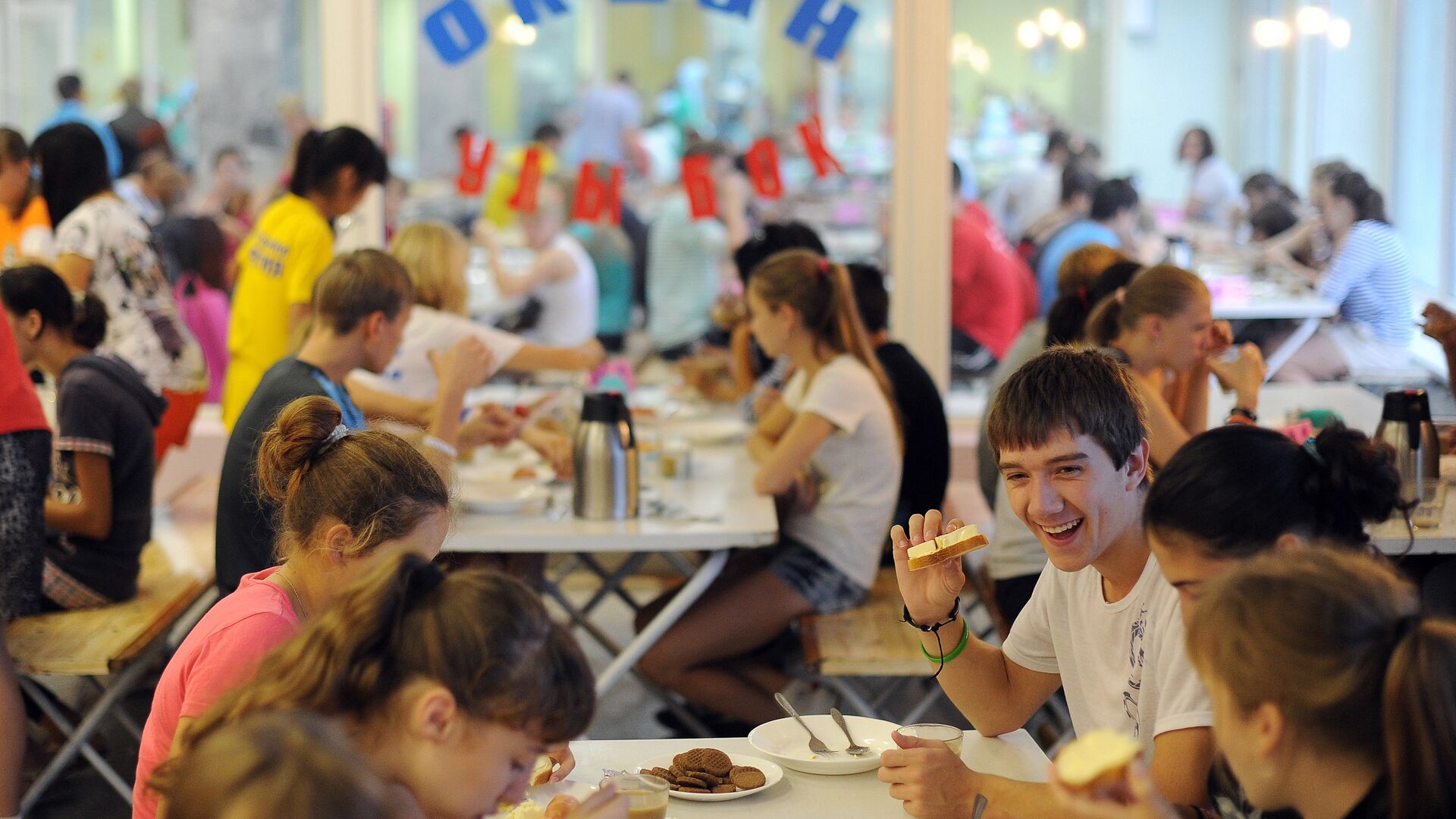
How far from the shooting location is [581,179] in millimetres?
6309

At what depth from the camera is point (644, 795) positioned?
65.7 inches

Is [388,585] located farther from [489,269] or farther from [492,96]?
[492,96]

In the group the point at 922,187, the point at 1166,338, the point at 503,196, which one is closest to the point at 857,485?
the point at 1166,338

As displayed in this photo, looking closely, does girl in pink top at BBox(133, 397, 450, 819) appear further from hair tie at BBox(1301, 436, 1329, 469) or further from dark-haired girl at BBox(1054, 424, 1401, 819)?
hair tie at BBox(1301, 436, 1329, 469)

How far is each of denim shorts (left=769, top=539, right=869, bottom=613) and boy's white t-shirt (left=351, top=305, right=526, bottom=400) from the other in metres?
1.01

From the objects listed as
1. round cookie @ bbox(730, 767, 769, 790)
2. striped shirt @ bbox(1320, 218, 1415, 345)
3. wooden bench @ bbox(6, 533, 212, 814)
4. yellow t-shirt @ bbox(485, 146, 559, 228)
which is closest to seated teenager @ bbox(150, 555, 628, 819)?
round cookie @ bbox(730, 767, 769, 790)

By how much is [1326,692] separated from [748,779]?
0.81m

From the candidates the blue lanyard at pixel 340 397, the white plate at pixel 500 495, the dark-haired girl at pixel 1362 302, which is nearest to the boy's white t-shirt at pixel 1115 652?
the blue lanyard at pixel 340 397

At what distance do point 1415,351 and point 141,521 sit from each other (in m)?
5.99

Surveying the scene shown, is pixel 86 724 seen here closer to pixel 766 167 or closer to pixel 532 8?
pixel 532 8

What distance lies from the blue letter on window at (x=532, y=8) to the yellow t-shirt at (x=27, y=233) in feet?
6.17

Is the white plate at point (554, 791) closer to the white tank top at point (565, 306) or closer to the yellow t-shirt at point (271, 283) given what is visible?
the yellow t-shirt at point (271, 283)

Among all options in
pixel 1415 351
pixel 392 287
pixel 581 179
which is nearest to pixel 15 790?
pixel 392 287

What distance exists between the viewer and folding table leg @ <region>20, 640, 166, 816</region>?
127 inches
